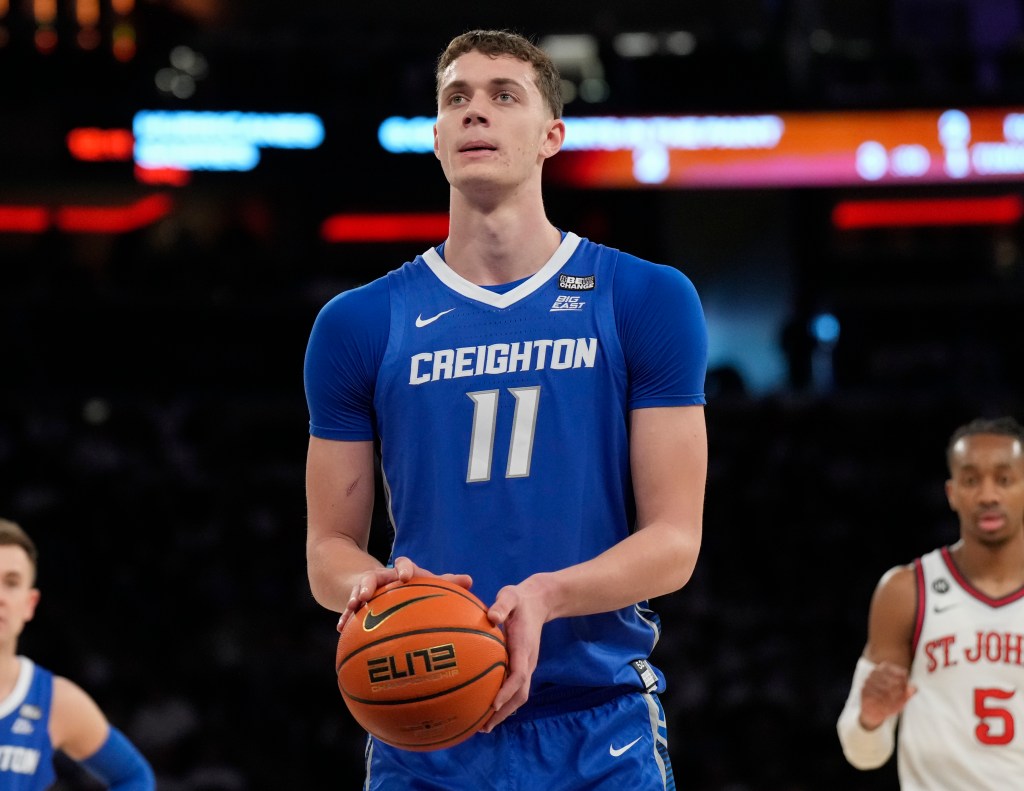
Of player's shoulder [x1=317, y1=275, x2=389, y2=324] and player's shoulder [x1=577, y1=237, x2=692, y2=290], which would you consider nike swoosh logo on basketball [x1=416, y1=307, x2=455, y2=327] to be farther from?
player's shoulder [x1=577, y1=237, x2=692, y2=290]

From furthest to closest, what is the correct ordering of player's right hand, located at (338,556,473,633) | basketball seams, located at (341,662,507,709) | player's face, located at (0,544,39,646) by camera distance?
player's face, located at (0,544,39,646), player's right hand, located at (338,556,473,633), basketball seams, located at (341,662,507,709)

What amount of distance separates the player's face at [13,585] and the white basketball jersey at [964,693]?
10.5ft

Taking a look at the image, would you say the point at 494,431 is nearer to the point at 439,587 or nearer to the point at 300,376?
the point at 439,587

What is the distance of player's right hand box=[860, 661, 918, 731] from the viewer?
4.83 m

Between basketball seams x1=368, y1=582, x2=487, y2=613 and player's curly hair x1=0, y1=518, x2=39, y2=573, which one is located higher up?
player's curly hair x1=0, y1=518, x2=39, y2=573

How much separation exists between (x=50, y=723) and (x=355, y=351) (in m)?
3.03

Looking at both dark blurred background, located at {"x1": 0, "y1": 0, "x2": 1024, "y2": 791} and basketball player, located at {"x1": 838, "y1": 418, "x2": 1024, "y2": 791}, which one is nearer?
basketball player, located at {"x1": 838, "y1": 418, "x2": 1024, "y2": 791}

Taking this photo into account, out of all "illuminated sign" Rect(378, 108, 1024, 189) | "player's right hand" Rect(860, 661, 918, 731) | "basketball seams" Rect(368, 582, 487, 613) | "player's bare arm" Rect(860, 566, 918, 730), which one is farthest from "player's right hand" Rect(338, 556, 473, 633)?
"illuminated sign" Rect(378, 108, 1024, 189)

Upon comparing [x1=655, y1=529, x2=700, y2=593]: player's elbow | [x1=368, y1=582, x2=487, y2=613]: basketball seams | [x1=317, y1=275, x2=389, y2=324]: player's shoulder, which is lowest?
[x1=368, y1=582, x2=487, y2=613]: basketball seams

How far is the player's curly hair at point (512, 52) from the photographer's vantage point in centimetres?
295

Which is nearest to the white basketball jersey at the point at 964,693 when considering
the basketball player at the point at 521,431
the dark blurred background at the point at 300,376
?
the basketball player at the point at 521,431

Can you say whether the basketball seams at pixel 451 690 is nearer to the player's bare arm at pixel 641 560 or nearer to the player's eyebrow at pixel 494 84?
the player's bare arm at pixel 641 560

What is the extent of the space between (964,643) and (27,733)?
343 centimetres

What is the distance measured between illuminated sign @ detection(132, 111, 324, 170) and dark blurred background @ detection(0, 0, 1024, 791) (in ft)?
0.33
